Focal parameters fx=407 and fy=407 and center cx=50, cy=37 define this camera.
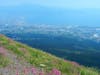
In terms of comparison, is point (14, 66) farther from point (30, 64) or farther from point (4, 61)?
point (30, 64)

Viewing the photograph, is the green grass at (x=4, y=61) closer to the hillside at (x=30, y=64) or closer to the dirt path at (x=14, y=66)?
the hillside at (x=30, y=64)

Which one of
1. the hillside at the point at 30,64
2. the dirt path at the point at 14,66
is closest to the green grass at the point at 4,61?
the hillside at the point at 30,64

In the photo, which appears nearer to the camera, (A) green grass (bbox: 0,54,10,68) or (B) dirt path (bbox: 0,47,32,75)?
(B) dirt path (bbox: 0,47,32,75)

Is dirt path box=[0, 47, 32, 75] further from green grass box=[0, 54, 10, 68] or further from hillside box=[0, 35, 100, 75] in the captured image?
green grass box=[0, 54, 10, 68]

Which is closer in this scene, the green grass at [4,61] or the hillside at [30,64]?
the hillside at [30,64]

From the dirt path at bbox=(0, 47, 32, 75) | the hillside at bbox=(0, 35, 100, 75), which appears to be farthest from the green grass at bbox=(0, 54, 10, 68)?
the dirt path at bbox=(0, 47, 32, 75)

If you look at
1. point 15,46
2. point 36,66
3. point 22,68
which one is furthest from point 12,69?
point 15,46

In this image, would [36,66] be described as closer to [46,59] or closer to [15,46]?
[46,59]

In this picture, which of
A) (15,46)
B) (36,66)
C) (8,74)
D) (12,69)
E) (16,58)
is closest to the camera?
(8,74)

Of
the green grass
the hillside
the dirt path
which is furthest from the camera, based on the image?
the green grass
